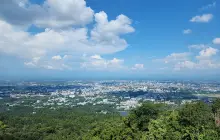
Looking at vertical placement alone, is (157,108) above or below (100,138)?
above

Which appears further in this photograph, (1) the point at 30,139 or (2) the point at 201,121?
(1) the point at 30,139

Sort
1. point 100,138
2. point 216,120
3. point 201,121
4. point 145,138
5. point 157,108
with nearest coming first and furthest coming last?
point 145,138
point 201,121
point 100,138
point 216,120
point 157,108

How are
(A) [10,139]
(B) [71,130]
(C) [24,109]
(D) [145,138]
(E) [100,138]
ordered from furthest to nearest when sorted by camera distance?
(C) [24,109]
(B) [71,130]
(A) [10,139]
(E) [100,138]
(D) [145,138]

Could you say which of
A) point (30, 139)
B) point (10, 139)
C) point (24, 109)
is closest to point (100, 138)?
point (10, 139)

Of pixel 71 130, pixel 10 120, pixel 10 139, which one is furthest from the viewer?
pixel 10 120

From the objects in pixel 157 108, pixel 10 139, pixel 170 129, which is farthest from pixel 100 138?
pixel 10 139

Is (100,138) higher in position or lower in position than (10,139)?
higher

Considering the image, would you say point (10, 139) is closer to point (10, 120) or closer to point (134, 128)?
point (134, 128)

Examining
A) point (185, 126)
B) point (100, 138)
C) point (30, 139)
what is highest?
point (185, 126)

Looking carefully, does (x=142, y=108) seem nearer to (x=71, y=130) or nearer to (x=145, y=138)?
(x=145, y=138)
